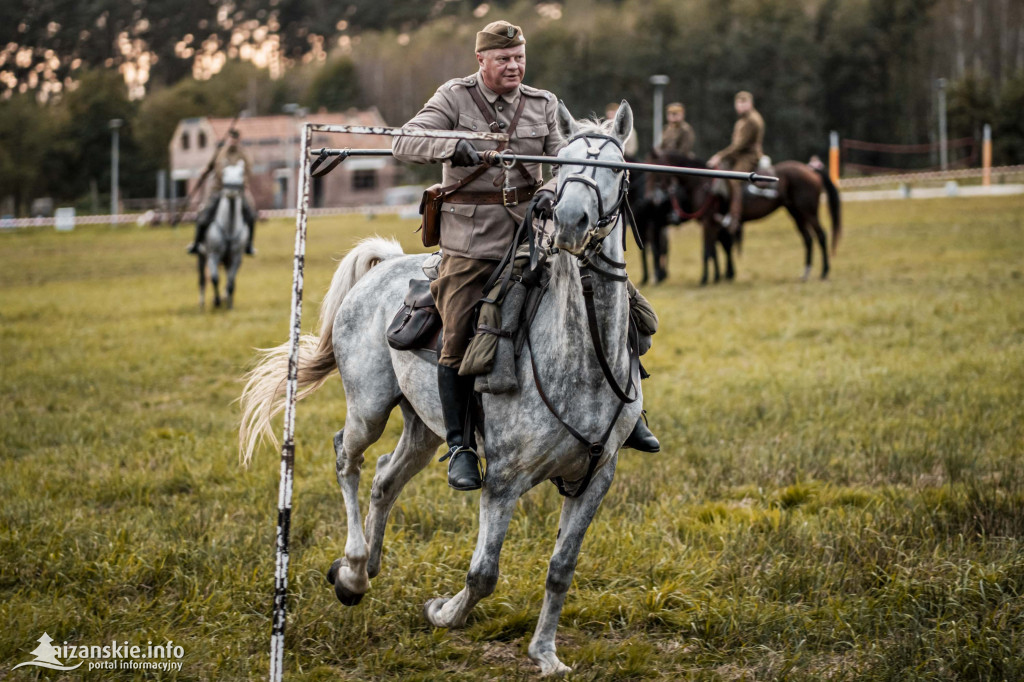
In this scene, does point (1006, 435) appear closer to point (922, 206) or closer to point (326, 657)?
point (326, 657)

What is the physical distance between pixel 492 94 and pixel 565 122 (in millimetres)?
579

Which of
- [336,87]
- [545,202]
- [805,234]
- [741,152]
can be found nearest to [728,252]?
[805,234]

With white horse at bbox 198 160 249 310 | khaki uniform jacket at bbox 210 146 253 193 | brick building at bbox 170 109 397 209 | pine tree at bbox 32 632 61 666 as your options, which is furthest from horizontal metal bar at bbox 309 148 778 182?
brick building at bbox 170 109 397 209

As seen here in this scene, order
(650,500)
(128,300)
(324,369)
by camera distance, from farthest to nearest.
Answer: (128,300)
(650,500)
(324,369)

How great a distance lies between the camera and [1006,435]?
309 inches

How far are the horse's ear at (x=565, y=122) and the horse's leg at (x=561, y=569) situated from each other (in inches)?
60.8

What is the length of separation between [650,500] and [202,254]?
12.3 meters

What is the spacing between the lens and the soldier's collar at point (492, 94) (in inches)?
193

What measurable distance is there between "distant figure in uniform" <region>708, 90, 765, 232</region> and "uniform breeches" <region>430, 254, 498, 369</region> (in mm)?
13462

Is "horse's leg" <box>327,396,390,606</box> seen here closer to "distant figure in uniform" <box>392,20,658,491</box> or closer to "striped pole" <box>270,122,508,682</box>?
"distant figure in uniform" <box>392,20,658,491</box>

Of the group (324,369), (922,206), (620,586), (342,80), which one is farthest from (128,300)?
(342,80)

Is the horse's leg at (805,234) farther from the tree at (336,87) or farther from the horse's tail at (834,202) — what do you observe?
the tree at (336,87)

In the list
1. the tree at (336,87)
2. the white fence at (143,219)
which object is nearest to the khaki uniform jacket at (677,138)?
the white fence at (143,219)

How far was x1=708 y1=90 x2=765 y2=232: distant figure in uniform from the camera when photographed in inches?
A: 706
